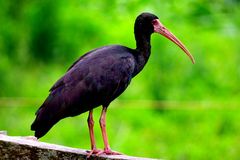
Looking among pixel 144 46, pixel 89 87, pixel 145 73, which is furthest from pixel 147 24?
pixel 145 73

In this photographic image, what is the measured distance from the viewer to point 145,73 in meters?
12.8

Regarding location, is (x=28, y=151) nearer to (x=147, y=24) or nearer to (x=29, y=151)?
(x=29, y=151)

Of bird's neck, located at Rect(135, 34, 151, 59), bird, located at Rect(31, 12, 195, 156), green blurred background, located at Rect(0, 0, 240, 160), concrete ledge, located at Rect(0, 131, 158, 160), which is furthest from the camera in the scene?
green blurred background, located at Rect(0, 0, 240, 160)

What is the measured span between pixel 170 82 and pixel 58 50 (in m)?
1.57

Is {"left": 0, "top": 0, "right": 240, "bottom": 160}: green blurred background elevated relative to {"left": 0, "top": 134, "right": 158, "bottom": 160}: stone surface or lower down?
elevated

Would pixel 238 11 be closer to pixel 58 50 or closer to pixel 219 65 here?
pixel 219 65

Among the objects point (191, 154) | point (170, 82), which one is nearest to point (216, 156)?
point (191, 154)

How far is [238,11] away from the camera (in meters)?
13.7

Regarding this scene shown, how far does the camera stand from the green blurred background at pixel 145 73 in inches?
472

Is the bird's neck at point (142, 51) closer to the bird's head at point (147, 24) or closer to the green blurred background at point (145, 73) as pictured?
the bird's head at point (147, 24)

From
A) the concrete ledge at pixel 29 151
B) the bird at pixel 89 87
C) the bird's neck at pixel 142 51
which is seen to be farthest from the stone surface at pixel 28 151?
the bird's neck at pixel 142 51

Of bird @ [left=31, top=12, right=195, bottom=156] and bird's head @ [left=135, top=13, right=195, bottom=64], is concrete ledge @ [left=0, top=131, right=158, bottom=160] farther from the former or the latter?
bird's head @ [left=135, top=13, right=195, bottom=64]

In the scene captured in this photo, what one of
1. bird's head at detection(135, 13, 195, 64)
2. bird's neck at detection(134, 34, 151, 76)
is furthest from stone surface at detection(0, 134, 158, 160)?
bird's head at detection(135, 13, 195, 64)

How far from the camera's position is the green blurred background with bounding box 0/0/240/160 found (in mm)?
11977
